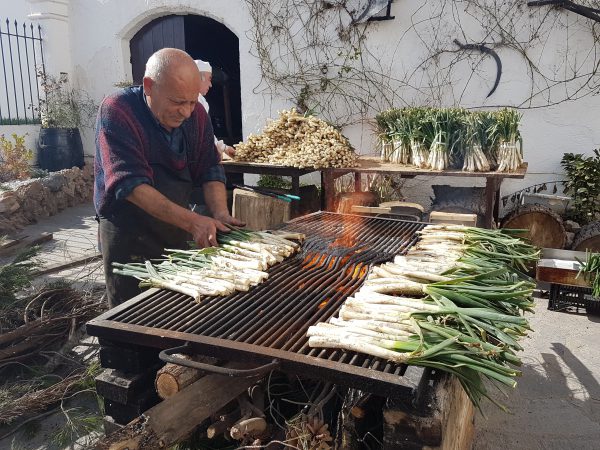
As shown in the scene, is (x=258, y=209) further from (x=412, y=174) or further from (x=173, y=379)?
(x=173, y=379)

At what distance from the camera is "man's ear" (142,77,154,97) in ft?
12.0

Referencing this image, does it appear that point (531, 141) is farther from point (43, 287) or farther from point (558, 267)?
point (43, 287)

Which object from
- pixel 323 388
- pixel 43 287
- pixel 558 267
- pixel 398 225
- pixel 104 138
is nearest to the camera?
pixel 323 388

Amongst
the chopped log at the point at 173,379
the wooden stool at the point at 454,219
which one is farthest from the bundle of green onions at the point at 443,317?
the wooden stool at the point at 454,219

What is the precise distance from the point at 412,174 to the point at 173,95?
4015mm

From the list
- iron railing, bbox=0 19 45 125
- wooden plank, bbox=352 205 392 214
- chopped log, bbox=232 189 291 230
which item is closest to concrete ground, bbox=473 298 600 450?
wooden plank, bbox=352 205 392 214

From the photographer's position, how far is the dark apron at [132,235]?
12.8ft

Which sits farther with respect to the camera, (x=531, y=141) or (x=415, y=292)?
(x=531, y=141)

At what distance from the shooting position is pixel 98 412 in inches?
152

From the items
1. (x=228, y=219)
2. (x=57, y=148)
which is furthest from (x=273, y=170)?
(x=57, y=148)

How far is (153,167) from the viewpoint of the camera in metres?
3.90

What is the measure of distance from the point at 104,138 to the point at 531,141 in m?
7.08

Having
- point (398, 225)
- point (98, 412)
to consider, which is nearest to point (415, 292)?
point (398, 225)

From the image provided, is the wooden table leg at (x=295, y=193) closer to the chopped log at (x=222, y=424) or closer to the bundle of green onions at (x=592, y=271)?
the bundle of green onions at (x=592, y=271)
